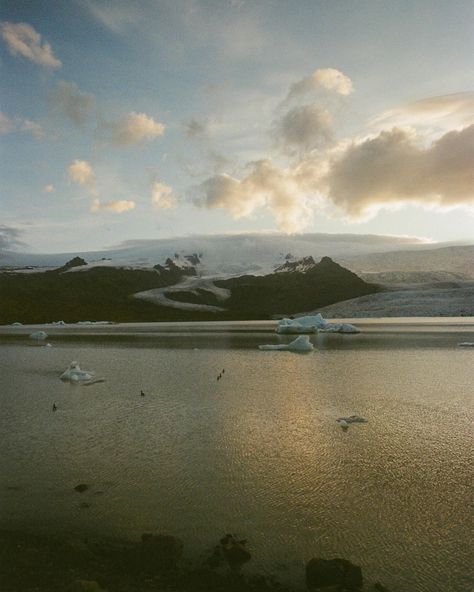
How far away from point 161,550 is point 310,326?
64.7m

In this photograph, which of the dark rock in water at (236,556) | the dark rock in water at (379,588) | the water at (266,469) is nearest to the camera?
the dark rock in water at (379,588)

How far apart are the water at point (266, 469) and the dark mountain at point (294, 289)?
130786 mm

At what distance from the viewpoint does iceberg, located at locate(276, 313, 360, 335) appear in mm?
65938

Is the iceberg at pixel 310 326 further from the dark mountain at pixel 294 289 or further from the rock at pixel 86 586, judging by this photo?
the dark mountain at pixel 294 289

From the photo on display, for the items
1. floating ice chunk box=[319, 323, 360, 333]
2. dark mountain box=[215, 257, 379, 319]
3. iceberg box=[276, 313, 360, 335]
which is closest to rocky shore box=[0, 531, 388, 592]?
iceberg box=[276, 313, 360, 335]

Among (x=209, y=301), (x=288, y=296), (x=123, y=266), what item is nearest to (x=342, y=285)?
(x=288, y=296)

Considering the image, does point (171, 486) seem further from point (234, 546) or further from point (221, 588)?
point (221, 588)

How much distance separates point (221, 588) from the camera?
6.41m

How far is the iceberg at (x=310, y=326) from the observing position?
65.9 meters

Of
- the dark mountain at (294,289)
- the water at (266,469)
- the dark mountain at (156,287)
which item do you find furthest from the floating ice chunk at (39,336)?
the dark mountain at (294,289)

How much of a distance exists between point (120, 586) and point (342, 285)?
167640 millimetres

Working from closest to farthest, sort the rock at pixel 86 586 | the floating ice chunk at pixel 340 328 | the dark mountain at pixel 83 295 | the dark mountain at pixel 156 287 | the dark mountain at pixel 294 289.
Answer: the rock at pixel 86 586 < the floating ice chunk at pixel 340 328 < the dark mountain at pixel 83 295 < the dark mountain at pixel 156 287 < the dark mountain at pixel 294 289

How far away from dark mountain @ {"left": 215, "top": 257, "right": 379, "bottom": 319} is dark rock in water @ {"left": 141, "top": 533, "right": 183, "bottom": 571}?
14235cm

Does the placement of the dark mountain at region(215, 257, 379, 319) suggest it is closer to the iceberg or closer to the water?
the iceberg
